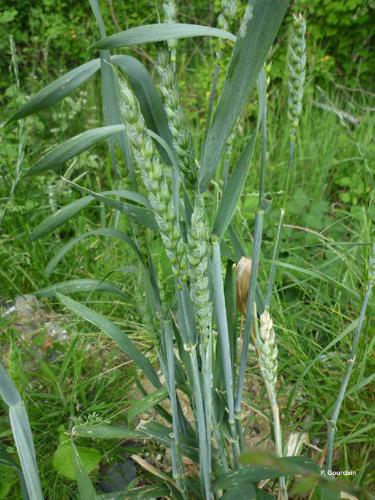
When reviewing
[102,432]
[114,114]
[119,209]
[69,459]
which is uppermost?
[114,114]

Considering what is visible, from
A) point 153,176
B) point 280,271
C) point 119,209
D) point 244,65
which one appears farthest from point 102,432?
point 280,271

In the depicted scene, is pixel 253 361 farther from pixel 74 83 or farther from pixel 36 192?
pixel 36 192

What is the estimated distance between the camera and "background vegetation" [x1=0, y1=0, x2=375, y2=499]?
1096 mm

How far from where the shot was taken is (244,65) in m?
0.53

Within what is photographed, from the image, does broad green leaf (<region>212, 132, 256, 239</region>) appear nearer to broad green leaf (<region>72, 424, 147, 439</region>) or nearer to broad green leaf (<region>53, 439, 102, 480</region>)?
broad green leaf (<region>72, 424, 147, 439</region>)

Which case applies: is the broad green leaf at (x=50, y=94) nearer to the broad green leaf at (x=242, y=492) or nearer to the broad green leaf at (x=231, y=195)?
the broad green leaf at (x=231, y=195)

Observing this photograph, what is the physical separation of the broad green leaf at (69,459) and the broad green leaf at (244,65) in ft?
1.90

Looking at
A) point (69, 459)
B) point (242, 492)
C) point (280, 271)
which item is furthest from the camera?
point (280, 271)

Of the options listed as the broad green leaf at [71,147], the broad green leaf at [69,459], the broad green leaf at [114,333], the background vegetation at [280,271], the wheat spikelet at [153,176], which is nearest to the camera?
the wheat spikelet at [153,176]

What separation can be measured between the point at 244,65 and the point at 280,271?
3.26ft

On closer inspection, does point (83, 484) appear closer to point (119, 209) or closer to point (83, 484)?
point (83, 484)

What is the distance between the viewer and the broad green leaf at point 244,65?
0.51 m

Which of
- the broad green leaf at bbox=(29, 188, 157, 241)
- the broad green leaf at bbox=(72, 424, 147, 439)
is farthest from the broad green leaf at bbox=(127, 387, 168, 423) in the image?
the broad green leaf at bbox=(29, 188, 157, 241)

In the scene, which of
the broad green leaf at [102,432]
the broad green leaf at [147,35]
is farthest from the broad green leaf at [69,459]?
the broad green leaf at [147,35]
